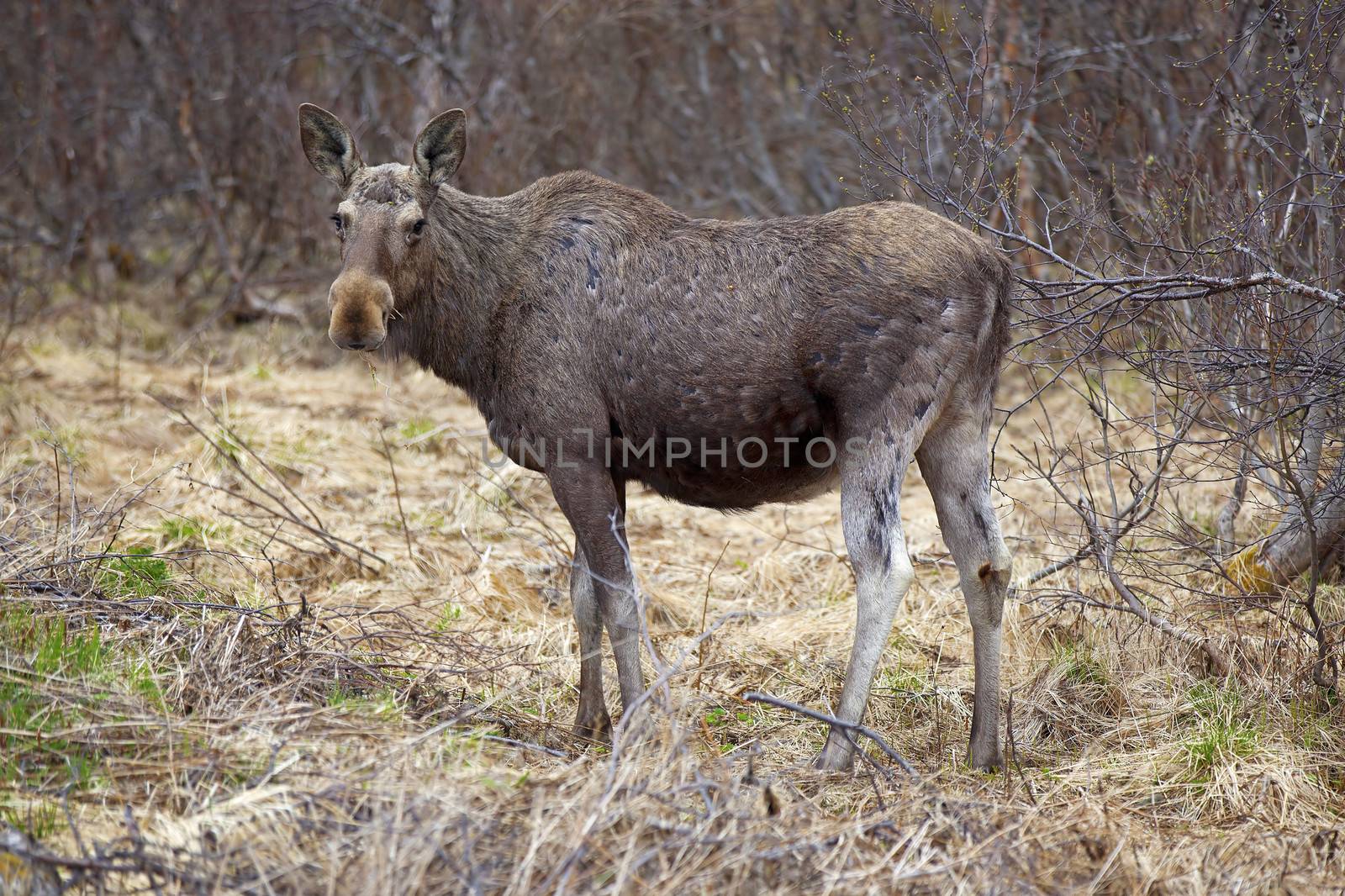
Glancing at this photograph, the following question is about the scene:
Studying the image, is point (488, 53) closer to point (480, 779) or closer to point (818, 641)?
point (818, 641)

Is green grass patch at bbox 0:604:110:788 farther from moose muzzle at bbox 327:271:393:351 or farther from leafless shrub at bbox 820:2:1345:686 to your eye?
leafless shrub at bbox 820:2:1345:686

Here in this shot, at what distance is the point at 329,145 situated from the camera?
557 centimetres

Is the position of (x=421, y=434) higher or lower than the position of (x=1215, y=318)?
lower

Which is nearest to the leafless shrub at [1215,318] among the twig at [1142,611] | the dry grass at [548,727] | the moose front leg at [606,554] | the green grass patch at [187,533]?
the twig at [1142,611]

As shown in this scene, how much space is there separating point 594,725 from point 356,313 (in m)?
2.14

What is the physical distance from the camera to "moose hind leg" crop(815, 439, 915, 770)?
16.1 feet

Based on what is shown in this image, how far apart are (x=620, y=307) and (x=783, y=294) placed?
2.42 ft

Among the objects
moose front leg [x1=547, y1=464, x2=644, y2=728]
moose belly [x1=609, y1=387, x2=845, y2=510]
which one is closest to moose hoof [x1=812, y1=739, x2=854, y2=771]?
moose front leg [x1=547, y1=464, x2=644, y2=728]

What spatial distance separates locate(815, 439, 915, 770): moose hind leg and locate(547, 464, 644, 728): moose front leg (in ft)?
3.18

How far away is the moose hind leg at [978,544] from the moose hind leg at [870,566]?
363 millimetres

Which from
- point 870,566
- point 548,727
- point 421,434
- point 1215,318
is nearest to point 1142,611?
point 1215,318

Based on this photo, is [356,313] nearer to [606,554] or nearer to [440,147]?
[440,147]

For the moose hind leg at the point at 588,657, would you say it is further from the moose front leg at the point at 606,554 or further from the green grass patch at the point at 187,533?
the green grass patch at the point at 187,533

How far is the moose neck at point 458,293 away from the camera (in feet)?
18.0
